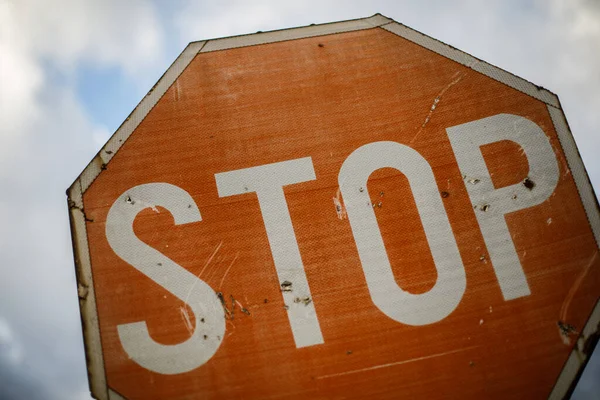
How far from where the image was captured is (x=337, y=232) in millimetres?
1938

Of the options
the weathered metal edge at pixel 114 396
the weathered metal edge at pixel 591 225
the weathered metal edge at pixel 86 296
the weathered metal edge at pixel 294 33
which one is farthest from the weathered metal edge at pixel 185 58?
the weathered metal edge at pixel 591 225

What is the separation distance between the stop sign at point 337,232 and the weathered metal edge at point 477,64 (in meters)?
0.01

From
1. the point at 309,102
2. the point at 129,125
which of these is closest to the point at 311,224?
the point at 309,102

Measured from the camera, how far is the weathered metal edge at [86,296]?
5.92 feet

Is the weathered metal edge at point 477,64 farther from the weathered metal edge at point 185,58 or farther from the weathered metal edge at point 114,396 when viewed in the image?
the weathered metal edge at point 114,396

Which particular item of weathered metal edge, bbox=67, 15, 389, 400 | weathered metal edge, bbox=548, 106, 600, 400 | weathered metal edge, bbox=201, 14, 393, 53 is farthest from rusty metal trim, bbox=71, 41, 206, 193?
weathered metal edge, bbox=548, 106, 600, 400

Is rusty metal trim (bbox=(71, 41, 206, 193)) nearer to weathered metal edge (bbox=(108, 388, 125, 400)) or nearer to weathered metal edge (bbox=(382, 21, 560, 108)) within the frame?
weathered metal edge (bbox=(108, 388, 125, 400))

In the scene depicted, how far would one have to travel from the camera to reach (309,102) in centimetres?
208

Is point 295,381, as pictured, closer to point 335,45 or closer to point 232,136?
point 232,136

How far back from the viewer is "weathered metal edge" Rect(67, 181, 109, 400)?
1.80 meters

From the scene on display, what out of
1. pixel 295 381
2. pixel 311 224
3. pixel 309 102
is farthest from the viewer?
pixel 309 102

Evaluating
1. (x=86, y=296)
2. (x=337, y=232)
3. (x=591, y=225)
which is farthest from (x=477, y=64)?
(x=86, y=296)

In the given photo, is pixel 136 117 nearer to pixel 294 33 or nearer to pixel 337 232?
pixel 294 33

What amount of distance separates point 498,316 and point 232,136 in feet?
5.64
